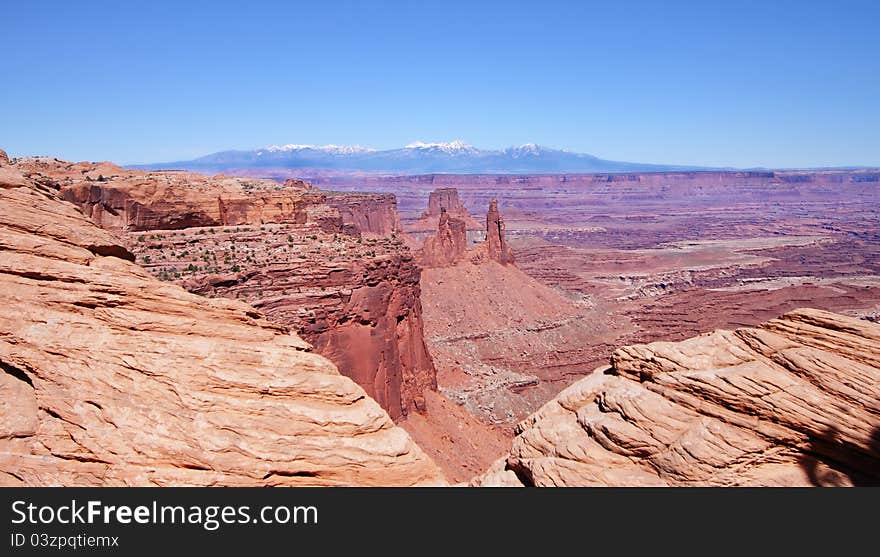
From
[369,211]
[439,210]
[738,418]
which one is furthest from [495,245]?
[439,210]

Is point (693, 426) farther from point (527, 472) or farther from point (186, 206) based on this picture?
point (186, 206)

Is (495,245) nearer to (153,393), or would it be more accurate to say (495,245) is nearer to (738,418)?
(738,418)

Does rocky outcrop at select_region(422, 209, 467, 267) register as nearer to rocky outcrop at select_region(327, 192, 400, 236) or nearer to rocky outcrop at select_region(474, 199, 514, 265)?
rocky outcrop at select_region(474, 199, 514, 265)

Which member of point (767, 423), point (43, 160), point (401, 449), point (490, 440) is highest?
point (43, 160)

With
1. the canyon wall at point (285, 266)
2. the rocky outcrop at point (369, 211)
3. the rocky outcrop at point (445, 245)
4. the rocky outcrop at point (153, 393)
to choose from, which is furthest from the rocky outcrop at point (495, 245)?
the rocky outcrop at point (153, 393)

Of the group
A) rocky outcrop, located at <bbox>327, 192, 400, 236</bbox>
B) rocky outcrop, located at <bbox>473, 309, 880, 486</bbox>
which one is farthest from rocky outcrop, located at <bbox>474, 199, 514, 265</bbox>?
rocky outcrop, located at <bbox>473, 309, 880, 486</bbox>

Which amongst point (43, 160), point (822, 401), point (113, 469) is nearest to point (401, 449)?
point (113, 469)
